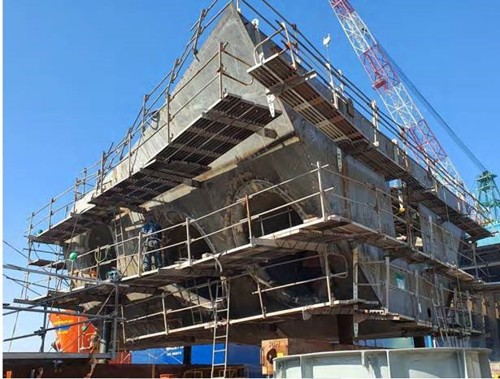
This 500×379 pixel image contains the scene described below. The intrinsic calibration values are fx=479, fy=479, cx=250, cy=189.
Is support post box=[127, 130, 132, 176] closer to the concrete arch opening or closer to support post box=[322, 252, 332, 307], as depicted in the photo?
the concrete arch opening

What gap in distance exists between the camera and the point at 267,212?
1277 centimetres

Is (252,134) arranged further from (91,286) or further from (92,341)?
(92,341)

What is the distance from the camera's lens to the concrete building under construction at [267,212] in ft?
41.2

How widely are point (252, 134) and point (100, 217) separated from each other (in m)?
9.22

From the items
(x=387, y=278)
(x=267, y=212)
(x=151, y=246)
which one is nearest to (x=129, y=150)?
(x=151, y=246)

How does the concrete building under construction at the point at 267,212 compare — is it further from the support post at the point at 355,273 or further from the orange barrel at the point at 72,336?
the orange barrel at the point at 72,336

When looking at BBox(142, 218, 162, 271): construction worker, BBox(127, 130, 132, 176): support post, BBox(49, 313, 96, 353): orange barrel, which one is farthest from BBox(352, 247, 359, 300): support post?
BBox(49, 313, 96, 353): orange barrel

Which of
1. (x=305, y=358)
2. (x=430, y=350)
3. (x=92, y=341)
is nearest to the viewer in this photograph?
(x=430, y=350)

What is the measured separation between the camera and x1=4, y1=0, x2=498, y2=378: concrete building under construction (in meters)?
12.6

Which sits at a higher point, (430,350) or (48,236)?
(48,236)

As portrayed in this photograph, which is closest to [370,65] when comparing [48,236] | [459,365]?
[48,236]

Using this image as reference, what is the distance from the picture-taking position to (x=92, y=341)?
73.2ft

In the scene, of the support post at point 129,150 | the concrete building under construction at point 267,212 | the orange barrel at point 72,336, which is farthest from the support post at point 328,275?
the orange barrel at point 72,336

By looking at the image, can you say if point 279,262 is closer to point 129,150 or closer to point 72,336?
point 129,150
